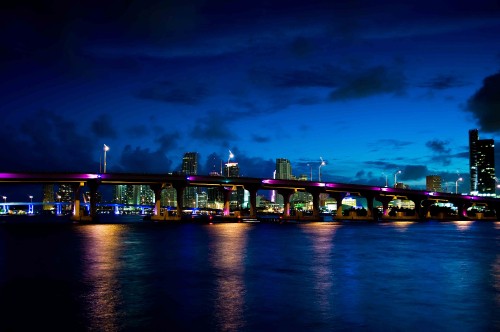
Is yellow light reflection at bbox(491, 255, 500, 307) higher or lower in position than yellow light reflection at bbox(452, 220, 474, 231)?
higher

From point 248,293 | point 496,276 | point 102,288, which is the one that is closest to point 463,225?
point 496,276

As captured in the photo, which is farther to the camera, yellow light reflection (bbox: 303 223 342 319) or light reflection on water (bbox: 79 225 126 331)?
yellow light reflection (bbox: 303 223 342 319)

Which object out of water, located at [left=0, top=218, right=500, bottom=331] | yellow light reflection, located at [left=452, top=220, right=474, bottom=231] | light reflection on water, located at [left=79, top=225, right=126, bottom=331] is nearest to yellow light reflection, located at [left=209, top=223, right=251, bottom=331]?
water, located at [left=0, top=218, right=500, bottom=331]

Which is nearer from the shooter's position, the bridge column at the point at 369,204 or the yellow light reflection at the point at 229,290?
the yellow light reflection at the point at 229,290

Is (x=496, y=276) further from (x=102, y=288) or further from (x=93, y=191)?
(x=93, y=191)

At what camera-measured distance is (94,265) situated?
120ft

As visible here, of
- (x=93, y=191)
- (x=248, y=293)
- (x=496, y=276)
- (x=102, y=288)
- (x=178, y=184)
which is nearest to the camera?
(x=248, y=293)

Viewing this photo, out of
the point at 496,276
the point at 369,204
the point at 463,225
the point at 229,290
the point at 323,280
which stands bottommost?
the point at 463,225

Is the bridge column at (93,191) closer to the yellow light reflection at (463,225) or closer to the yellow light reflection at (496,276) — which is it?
the yellow light reflection at (463,225)

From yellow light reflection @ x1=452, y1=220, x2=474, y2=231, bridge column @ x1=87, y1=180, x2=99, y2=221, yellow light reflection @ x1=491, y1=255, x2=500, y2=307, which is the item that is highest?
bridge column @ x1=87, y1=180, x2=99, y2=221

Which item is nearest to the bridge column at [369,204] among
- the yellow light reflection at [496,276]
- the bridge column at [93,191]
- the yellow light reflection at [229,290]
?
the bridge column at [93,191]

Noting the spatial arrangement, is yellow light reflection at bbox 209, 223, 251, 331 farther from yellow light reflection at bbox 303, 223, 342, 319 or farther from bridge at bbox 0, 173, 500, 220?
bridge at bbox 0, 173, 500, 220

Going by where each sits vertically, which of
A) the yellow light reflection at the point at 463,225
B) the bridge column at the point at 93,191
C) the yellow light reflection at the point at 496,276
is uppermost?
the bridge column at the point at 93,191

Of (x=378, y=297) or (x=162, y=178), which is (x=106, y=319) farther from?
(x=162, y=178)
